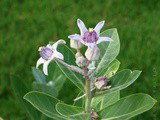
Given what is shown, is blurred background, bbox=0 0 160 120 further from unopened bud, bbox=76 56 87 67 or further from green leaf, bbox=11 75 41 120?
unopened bud, bbox=76 56 87 67

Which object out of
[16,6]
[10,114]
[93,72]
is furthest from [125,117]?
[16,6]

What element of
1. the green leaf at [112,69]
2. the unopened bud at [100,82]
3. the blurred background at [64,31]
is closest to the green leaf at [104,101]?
the green leaf at [112,69]

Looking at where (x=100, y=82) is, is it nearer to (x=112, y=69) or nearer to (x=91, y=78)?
(x=91, y=78)

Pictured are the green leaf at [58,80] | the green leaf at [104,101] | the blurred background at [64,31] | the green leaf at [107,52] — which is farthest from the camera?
the blurred background at [64,31]

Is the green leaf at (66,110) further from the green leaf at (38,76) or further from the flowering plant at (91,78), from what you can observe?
the green leaf at (38,76)

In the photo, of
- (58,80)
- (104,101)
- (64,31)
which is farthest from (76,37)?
(64,31)

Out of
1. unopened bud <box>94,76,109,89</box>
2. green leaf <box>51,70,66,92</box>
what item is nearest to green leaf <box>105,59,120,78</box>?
unopened bud <box>94,76,109,89</box>
